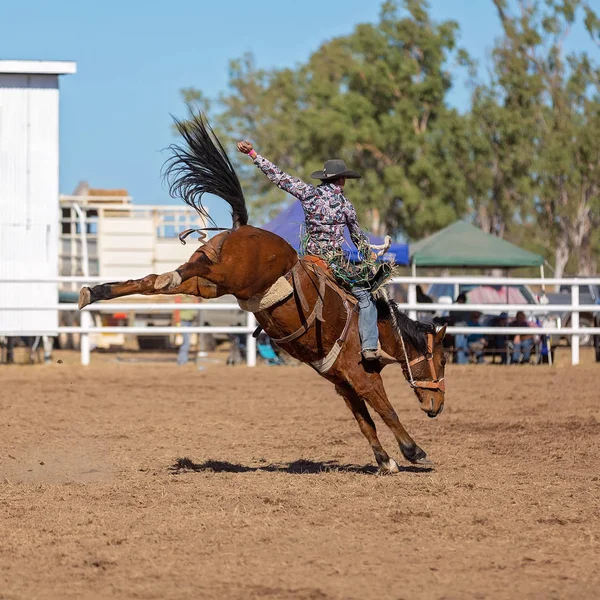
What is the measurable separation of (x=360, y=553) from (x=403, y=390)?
30.8ft

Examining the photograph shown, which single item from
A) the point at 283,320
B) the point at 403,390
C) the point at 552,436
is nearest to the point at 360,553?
the point at 283,320

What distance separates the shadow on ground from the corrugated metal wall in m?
12.0

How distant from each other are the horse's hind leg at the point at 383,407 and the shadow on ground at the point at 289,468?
0.21 meters

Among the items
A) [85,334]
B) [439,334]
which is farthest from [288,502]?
[85,334]

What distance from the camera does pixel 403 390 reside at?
48.2 ft

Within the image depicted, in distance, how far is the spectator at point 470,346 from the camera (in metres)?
19.2

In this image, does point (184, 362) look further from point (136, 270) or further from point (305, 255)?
point (305, 255)

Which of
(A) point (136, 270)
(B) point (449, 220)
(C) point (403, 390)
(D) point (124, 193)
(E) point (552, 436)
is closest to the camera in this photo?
(E) point (552, 436)

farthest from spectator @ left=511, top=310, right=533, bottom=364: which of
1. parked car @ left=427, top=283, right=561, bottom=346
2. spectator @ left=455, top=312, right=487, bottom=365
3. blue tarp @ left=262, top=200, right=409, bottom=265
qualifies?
blue tarp @ left=262, top=200, right=409, bottom=265

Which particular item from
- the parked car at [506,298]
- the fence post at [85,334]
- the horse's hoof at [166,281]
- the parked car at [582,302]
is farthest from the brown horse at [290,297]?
the parked car at [582,302]

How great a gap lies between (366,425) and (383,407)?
0.86ft

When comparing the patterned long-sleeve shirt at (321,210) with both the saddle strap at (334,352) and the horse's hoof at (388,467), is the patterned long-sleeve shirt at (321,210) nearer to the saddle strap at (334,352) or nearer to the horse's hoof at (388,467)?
the saddle strap at (334,352)

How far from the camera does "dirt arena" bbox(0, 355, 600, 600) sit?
491 cm

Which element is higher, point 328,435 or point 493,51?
point 493,51
